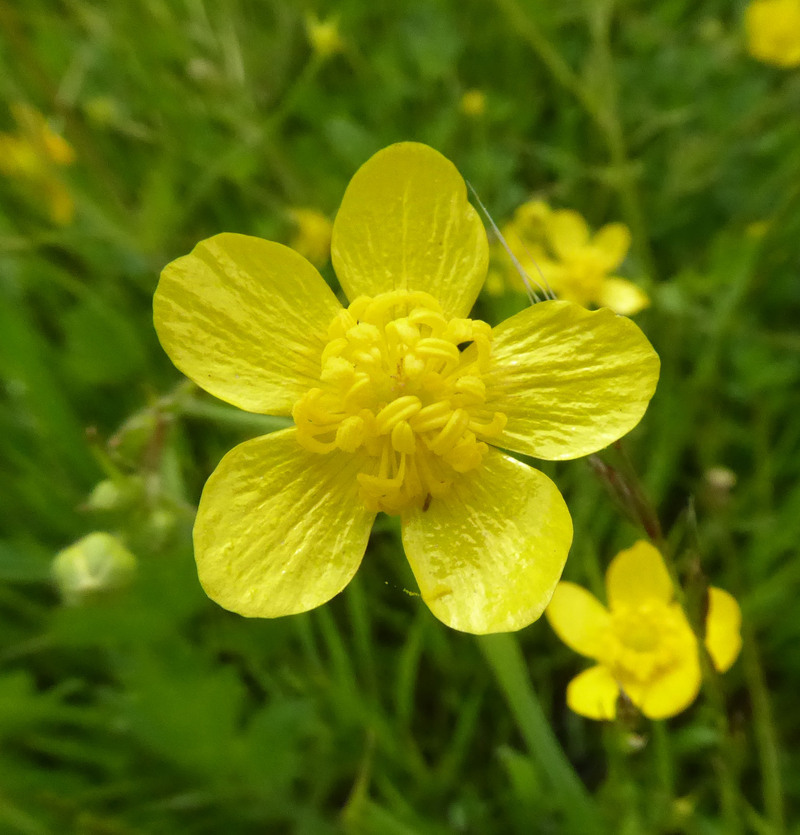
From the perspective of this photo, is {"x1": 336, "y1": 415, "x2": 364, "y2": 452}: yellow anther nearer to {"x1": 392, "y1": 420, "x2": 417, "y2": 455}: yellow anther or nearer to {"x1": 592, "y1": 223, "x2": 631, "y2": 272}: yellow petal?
{"x1": 392, "y1": 420, "x2": 417, "y2": 455}: yellow anther

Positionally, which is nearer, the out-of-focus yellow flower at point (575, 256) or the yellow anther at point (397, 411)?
the yellow anther at point (397, 411)

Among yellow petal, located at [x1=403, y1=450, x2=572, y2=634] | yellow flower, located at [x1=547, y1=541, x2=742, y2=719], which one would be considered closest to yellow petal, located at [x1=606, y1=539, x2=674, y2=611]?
yellow flower, located at [x1=547, y1=541, x2=742, y2=719]

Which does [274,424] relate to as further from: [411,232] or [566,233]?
[566,233]

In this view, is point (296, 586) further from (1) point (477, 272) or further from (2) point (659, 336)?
(2) point (659, 336)

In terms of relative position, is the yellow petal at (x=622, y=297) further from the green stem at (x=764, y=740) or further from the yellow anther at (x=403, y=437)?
the yellow anther at (x=403, y=437)

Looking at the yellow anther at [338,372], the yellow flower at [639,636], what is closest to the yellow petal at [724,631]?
the yellow flower at [639,636]

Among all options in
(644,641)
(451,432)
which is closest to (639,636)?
(644,641)
